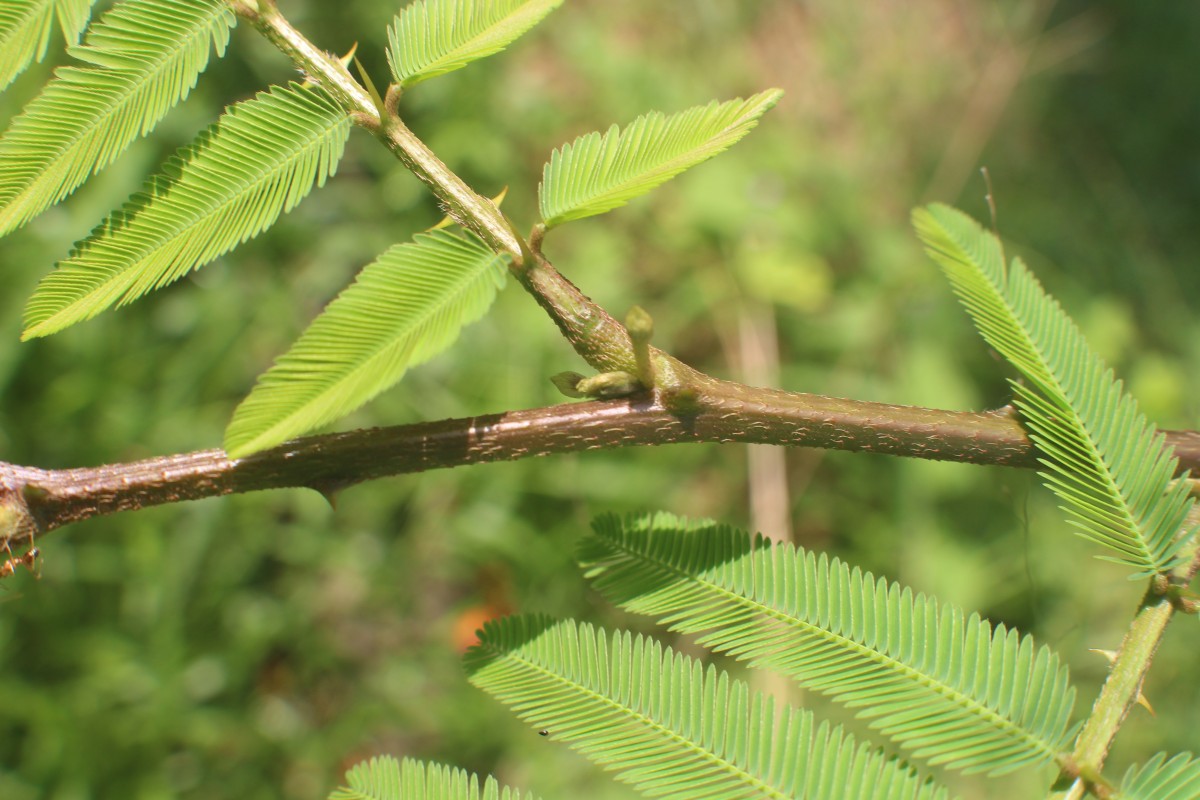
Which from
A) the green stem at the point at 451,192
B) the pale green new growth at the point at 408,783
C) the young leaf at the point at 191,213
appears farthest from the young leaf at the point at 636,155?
the pale green new growth at the point at 408,783

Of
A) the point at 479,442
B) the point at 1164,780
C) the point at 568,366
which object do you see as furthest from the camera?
the point at 568,366

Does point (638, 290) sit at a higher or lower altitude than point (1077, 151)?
lower

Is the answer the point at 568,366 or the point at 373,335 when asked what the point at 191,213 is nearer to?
the point at 373,335

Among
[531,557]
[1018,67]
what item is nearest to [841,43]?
[1018,67]

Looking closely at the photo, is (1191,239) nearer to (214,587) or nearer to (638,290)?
(638,290)

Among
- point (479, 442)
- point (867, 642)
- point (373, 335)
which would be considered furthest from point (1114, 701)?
point (373, 335)

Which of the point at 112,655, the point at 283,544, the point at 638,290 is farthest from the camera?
the point at 638,290
